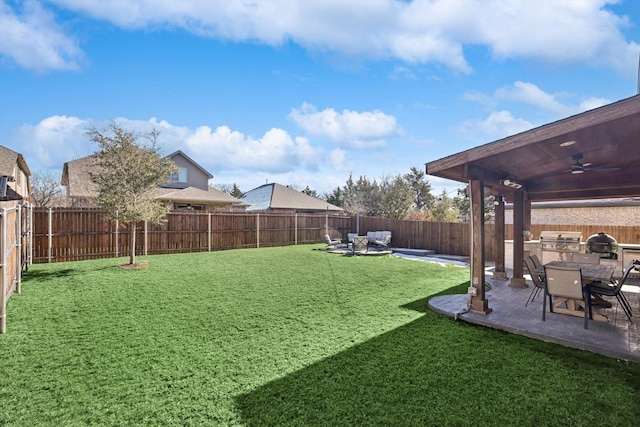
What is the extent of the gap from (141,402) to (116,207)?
Result: 25.6 feet

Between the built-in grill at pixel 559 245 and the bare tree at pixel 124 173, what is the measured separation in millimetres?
12021

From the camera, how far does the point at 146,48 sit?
391 inches

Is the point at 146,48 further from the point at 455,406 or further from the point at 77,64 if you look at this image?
the point at 455,406

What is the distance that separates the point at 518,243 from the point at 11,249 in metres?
10.3

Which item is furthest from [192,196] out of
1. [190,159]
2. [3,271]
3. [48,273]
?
[3,271]

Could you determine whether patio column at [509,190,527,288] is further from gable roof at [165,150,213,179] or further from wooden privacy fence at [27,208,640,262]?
gable roof at [165,150,213,179]

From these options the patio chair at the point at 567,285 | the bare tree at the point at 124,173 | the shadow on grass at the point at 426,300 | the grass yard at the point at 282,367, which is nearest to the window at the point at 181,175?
the bare tree at the point at 124,173

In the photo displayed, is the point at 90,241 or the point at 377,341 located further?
the point at 90,241

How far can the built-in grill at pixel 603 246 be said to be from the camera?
8.97 m

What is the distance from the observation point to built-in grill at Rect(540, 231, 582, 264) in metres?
9.34

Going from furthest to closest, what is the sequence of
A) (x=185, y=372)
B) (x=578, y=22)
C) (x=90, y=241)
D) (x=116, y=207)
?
(x=90, y=241) → (x=116, y=207) → (x=578, y=22) → (x=185, y=372)

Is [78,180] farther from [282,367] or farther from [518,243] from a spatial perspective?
[518,243]

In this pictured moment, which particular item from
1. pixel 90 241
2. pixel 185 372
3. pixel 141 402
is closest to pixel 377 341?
pixel 185 372

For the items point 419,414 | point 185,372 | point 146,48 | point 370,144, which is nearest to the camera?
point 419,414
